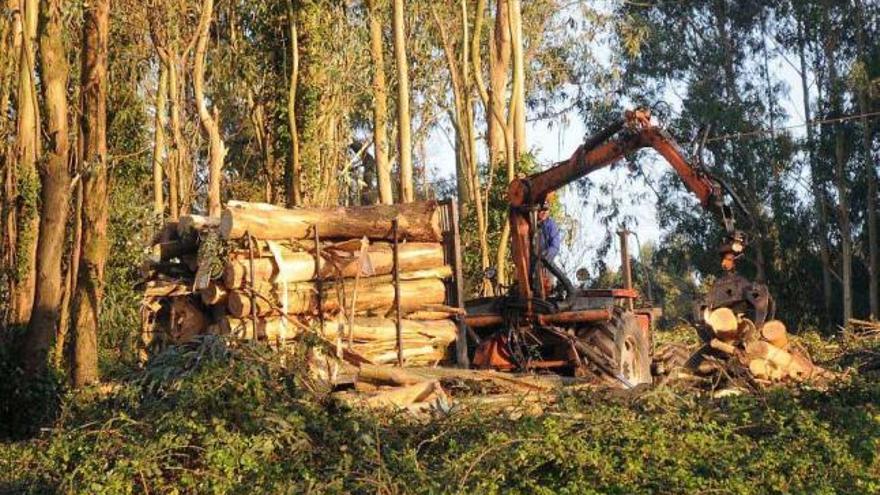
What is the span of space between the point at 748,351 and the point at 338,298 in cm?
472

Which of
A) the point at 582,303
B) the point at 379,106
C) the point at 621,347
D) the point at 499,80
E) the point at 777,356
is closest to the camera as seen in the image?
the point at 777,356

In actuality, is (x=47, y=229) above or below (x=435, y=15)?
below

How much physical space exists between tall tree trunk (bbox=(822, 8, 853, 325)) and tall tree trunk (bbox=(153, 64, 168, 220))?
22.9m

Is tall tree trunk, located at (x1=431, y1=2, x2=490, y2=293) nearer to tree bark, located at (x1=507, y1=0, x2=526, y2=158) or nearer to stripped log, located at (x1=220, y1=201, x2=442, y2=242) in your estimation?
tree bark, located at (x1=507, y1=0, x2=526, y2=158)

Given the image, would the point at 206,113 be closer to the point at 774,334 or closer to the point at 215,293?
the point at 215,293

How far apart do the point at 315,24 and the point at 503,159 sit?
17.0 ft

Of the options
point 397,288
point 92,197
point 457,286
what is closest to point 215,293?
point 397,288

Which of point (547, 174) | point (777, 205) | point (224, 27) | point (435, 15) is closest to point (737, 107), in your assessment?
point (777, 205)

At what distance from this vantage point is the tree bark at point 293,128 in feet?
96.5

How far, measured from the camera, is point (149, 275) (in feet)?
49.4

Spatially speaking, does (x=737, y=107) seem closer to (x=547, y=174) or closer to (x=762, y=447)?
(x=547, y=174)

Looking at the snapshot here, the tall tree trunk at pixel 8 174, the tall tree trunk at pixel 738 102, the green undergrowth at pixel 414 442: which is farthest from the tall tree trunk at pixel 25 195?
the tall tree trunk at pixel 738 102

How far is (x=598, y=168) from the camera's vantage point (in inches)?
668

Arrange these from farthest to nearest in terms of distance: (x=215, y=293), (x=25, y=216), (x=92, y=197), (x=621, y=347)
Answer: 1. (x=25, y=216)
2. (x=92, y=197)
3. (x=621, y=347)
4. (x=215, y=293)
